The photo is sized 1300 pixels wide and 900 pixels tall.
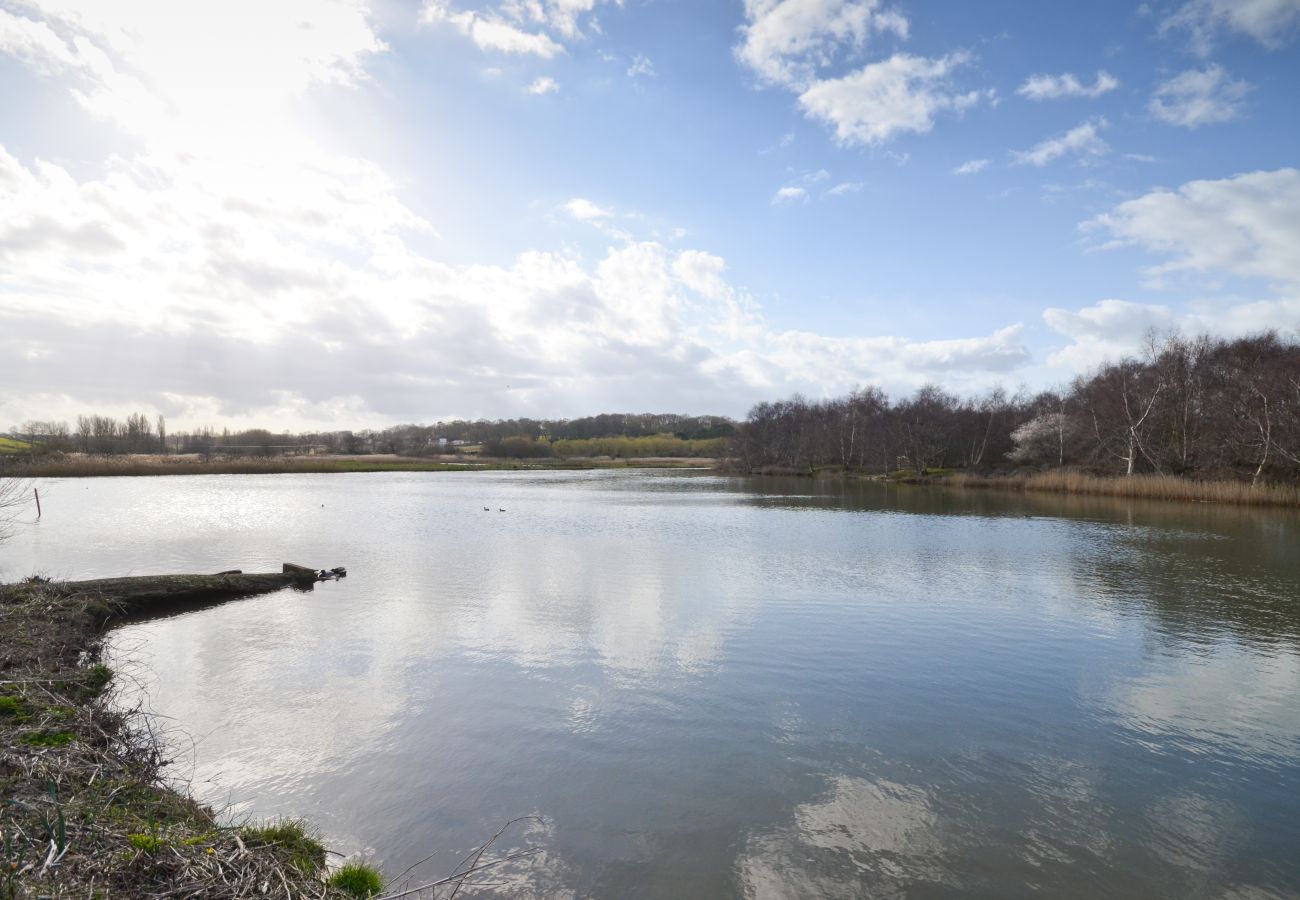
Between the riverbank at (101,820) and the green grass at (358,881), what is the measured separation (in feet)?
0.47

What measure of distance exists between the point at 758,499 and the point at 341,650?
34628 mm

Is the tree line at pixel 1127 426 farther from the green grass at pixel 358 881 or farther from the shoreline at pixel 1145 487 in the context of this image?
the green grass at pixel 358 881

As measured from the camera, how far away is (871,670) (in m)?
9.57

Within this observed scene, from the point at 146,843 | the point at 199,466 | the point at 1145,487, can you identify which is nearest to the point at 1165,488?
the point at 1145,487

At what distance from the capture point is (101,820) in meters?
4.28

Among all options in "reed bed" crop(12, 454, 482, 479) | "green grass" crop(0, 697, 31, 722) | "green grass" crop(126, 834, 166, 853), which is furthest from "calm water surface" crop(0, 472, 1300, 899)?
"reed bed" crop(12, 454, 482, 479)

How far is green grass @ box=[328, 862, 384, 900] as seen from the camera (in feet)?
14.5

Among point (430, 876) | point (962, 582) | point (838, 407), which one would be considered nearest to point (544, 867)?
point (430, 876)

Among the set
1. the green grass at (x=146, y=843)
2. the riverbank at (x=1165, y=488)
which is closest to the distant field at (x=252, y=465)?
the green grass at (x=146, y=843)

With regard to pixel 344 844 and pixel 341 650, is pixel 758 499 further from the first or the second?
pixel 344 844

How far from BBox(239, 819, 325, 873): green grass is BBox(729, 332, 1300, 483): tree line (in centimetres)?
4328

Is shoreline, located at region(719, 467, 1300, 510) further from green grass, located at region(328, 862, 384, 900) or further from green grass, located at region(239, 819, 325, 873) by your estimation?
green grass, located at region(239, 819, 325, 873)

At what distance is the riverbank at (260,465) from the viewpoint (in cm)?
7019

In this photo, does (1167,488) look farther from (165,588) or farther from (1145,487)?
(165,588)
